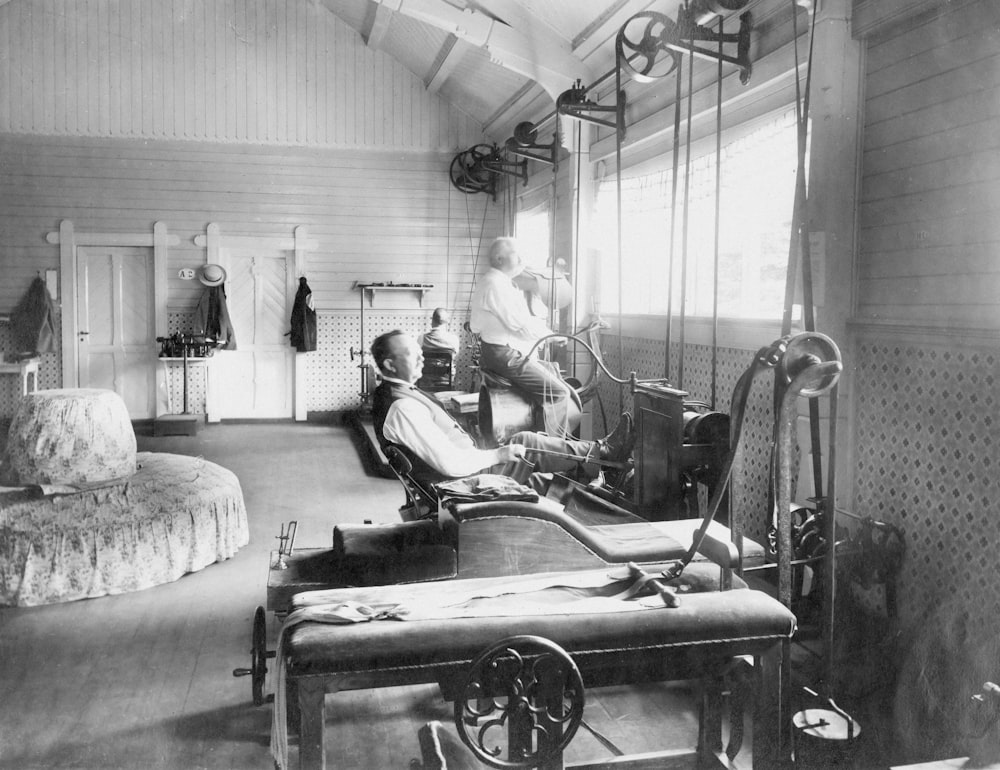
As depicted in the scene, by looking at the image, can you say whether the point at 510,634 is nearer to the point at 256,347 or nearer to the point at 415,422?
the point at 415,422

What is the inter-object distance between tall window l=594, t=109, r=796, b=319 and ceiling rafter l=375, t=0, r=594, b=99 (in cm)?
123

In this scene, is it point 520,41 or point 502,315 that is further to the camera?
point 520,41

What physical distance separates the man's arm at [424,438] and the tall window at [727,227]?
1834mm

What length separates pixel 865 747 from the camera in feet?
10.6

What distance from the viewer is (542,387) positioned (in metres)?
6.69

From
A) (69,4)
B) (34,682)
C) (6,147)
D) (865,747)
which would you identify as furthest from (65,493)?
(69,4)

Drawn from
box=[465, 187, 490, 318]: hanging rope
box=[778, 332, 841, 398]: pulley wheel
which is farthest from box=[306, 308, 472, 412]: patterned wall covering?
box=[778, 332, 841, 398]: pulley wheel

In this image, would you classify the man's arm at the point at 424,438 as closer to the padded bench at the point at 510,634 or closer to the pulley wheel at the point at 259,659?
the pulley wheel at the point at 259,659

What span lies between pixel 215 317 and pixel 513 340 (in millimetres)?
6192

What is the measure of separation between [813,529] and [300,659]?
2.57 metres

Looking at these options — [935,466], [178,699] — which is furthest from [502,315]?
[178,699]

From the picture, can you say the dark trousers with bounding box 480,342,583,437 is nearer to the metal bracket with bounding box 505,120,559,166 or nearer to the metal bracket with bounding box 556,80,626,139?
the metal bracket with bounding box 556,80,626,139

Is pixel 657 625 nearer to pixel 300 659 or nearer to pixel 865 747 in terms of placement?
pixel 300 659

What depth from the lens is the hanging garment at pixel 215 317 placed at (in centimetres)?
1159
